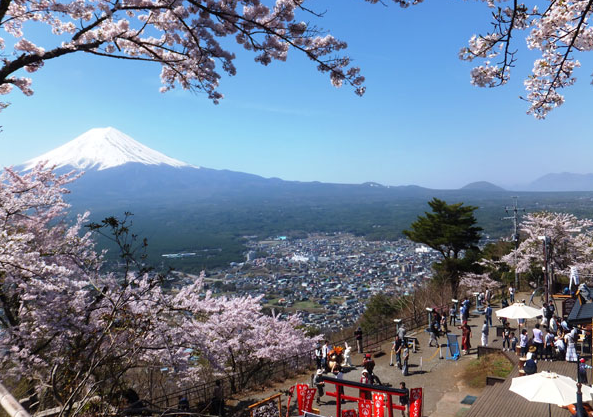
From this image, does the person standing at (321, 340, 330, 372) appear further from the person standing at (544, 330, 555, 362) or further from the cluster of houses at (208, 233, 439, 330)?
the cluster of houses at (208, 233, 439, 330)

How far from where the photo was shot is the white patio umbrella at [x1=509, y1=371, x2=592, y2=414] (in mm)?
5719

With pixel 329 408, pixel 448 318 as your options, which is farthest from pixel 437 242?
pixel 329 408

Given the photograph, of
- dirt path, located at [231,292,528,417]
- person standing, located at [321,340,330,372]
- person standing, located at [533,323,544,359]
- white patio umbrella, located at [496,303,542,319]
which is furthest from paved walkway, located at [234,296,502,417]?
person standing, located at [533,323,544,359]

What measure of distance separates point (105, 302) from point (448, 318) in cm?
1509

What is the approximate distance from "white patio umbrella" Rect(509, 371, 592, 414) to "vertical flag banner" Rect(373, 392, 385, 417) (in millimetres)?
2339

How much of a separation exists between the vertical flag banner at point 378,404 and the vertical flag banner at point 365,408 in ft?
0.35

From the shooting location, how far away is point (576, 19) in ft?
15.2

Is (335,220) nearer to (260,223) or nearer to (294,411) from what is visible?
(260,223)

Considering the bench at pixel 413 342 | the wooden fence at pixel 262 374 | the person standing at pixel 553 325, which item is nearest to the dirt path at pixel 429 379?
the bench at pixel 413 342

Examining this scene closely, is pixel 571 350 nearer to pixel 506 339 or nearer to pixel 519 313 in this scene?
pixel 519 313

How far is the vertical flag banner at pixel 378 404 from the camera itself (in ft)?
20.9

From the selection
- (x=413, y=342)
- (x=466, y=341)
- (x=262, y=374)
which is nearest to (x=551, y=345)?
(x=466, y=341)

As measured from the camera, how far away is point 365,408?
668 centimetres

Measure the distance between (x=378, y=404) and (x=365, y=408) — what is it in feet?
1.14
